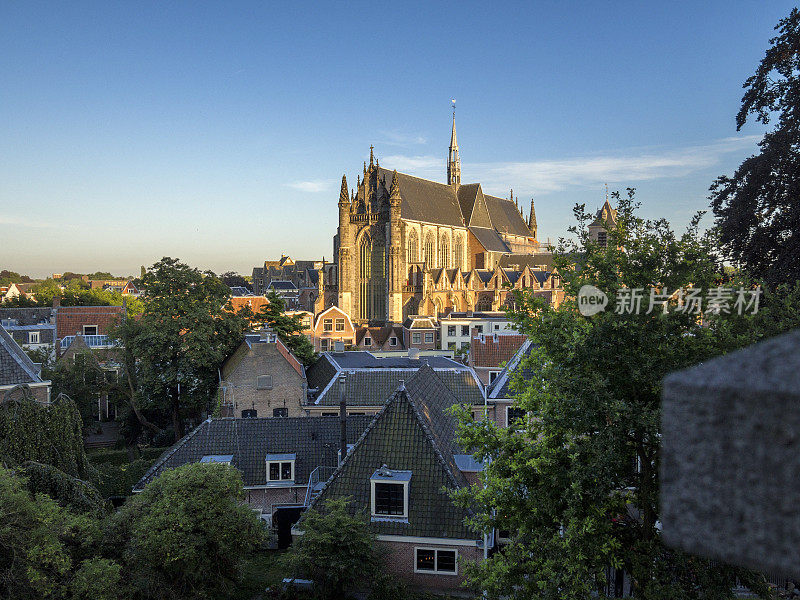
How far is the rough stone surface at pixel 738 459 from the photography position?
5.86 ft

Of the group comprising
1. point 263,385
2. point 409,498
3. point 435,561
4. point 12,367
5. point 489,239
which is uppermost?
point 489,239

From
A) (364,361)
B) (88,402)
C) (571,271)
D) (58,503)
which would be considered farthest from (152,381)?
(571,271)

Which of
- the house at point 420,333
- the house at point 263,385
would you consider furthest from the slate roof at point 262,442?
the house at point 420,333

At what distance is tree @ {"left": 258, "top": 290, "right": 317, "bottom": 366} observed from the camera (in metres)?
45.7

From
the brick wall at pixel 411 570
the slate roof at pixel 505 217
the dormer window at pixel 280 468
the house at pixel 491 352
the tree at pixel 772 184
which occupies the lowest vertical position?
the brick wall at pixel 411 570

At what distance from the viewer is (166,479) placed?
16984mm

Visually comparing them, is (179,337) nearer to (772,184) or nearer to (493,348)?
(493,348)

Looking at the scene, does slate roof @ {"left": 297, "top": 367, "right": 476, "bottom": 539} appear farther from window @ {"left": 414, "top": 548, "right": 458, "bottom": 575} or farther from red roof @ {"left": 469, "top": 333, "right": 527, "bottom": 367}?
red roof @ {"left": 469, "top": 333, "right": 527, "bottom": 367}

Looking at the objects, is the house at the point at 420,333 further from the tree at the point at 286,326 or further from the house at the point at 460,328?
the tree at the point at 286,326

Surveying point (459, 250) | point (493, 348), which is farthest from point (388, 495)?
point (459, 250)

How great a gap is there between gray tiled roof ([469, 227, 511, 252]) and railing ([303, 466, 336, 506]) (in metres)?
94.9

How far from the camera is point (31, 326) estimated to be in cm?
5559

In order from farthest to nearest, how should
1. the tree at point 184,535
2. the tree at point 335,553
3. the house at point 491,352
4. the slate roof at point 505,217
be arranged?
the slate roof at point 505,217
the house at point 491,352
the tree at point 335,553
the tree at point 184,535

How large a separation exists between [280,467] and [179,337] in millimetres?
A: 16316
